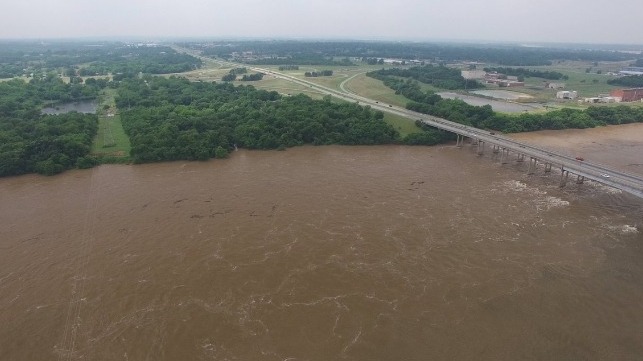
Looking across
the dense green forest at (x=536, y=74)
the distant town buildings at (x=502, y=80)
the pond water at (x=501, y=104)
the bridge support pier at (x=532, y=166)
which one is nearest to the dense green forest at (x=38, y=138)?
the bridge support pier at (x=532, y=166)

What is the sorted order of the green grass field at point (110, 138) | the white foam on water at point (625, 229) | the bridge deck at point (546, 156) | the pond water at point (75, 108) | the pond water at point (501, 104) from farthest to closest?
the pond water at point (75, 108) < the pond water at point (501, 104) < the green grass field at point (110, 138) < the bridge deck at point (546, 156) < the white foam on water at point (625, 229)

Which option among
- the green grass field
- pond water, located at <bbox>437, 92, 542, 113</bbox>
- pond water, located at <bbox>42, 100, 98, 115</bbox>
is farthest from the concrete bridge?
pond water, located at <bbox>42, 100, 98, 115</bbox>

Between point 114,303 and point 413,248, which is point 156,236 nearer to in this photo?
point 114,303

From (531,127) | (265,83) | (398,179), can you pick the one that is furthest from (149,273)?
(265,83)

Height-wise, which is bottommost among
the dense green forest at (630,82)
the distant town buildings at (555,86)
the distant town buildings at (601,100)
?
the distant town buildings at (601,100)

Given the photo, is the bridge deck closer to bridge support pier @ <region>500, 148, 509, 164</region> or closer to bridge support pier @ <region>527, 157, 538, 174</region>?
bridge support pier @ <region>527, 157, 538, 174</region>

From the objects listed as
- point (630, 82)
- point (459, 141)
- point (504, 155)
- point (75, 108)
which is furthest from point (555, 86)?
point (75, 108)

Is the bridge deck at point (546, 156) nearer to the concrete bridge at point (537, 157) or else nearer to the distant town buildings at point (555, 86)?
the concrete bridge at point (537, 157)
